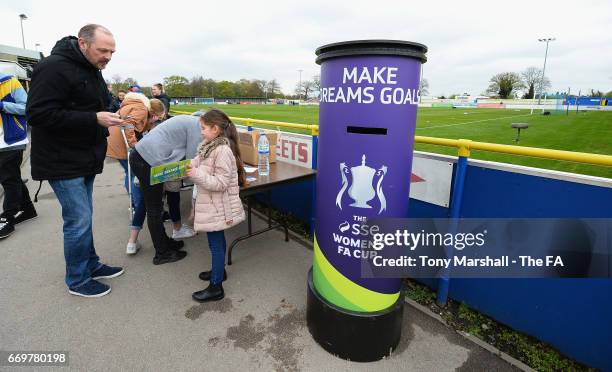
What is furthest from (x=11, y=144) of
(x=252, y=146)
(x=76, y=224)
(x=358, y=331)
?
(x=358, y=331)

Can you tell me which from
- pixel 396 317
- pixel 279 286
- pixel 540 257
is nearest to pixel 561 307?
pixel 540 257

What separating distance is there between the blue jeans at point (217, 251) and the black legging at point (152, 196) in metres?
0.85

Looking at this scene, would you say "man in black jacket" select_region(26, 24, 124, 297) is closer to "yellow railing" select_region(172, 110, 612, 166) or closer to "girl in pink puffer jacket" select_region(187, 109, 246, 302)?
"girl in pink puffer jacket" select_region(187, 109, 246, 302)

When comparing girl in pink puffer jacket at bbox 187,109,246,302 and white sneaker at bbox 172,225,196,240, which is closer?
girl in pink puffer jacket at bbox 187,109,246,302

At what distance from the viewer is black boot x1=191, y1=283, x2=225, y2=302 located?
2.77 metres

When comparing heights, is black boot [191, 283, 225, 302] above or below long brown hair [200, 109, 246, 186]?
below

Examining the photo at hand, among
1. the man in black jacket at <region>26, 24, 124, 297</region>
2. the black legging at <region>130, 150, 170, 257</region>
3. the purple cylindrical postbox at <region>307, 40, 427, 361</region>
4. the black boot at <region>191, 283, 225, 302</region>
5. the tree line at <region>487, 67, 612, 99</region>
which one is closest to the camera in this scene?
the purple cylindrical postbox at <region>307, 40, 427, 361</region>

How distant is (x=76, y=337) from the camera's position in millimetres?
2338

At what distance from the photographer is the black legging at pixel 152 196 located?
3047mm

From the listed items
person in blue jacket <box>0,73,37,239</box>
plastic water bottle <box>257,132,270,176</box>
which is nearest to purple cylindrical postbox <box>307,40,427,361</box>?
plastic water bottle <box>257,132,270,176</box>

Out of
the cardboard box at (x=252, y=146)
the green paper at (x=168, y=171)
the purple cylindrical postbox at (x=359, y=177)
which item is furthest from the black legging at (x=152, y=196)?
the purple cylindrical postbox at (x=359, y=177)

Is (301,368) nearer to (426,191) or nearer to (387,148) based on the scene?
(387,148)

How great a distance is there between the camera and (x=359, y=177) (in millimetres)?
1869

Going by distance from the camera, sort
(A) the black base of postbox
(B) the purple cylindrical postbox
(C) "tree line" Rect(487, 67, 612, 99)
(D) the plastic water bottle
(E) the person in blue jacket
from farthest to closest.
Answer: (C) "tree line" Rect(487, 67, 612, 99)
(E) the person in blue jacket
(D) the plastic water bottle
(A) the black base of postbox
(B) the purple cylindrical postbox
